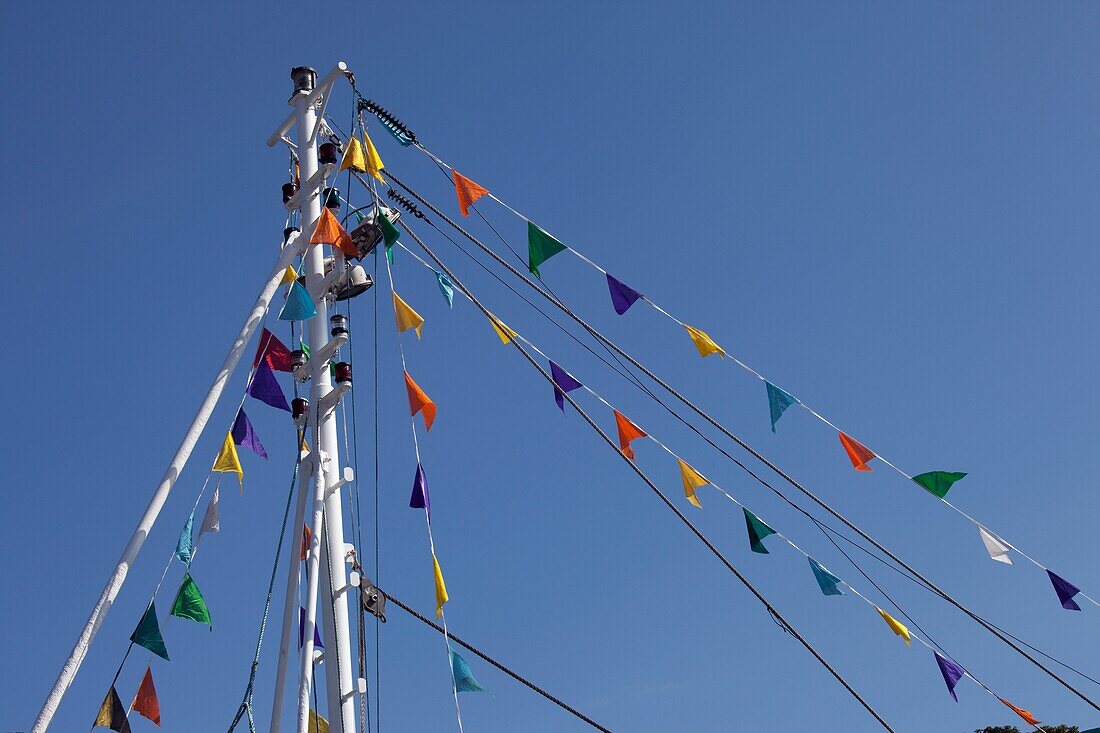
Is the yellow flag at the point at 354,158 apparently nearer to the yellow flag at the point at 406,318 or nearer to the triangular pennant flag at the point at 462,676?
the yellow flag at the point at 406,318

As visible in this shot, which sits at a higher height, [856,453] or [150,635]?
[856,453]

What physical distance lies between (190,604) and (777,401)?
6388 mm

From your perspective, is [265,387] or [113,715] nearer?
[113,715]

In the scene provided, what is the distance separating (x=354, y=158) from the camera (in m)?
11.5

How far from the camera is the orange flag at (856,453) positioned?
41.5ft

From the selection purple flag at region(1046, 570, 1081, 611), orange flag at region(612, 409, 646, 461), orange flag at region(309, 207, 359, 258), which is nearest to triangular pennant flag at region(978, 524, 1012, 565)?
purple flag at region(1046, 570, 1081, 611)

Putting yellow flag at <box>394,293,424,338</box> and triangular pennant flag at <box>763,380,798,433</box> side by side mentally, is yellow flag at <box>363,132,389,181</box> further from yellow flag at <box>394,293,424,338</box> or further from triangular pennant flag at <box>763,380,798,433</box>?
triangular pennant flag at <box>763,380,798,433</box>

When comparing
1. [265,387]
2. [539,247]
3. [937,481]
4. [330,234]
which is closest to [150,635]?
[265,387]

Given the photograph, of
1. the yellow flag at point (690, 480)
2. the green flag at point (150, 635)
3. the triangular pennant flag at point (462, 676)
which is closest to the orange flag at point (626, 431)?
the yellow flag at point (690, 480)

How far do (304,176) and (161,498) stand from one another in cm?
380

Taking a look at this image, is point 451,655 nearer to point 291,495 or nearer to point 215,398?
point 291,495

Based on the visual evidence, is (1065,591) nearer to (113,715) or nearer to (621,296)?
(621,296)

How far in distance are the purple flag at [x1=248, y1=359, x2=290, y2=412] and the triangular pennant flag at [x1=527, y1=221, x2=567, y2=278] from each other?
292cm

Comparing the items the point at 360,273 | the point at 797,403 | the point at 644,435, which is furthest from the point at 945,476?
the point at 360,273
